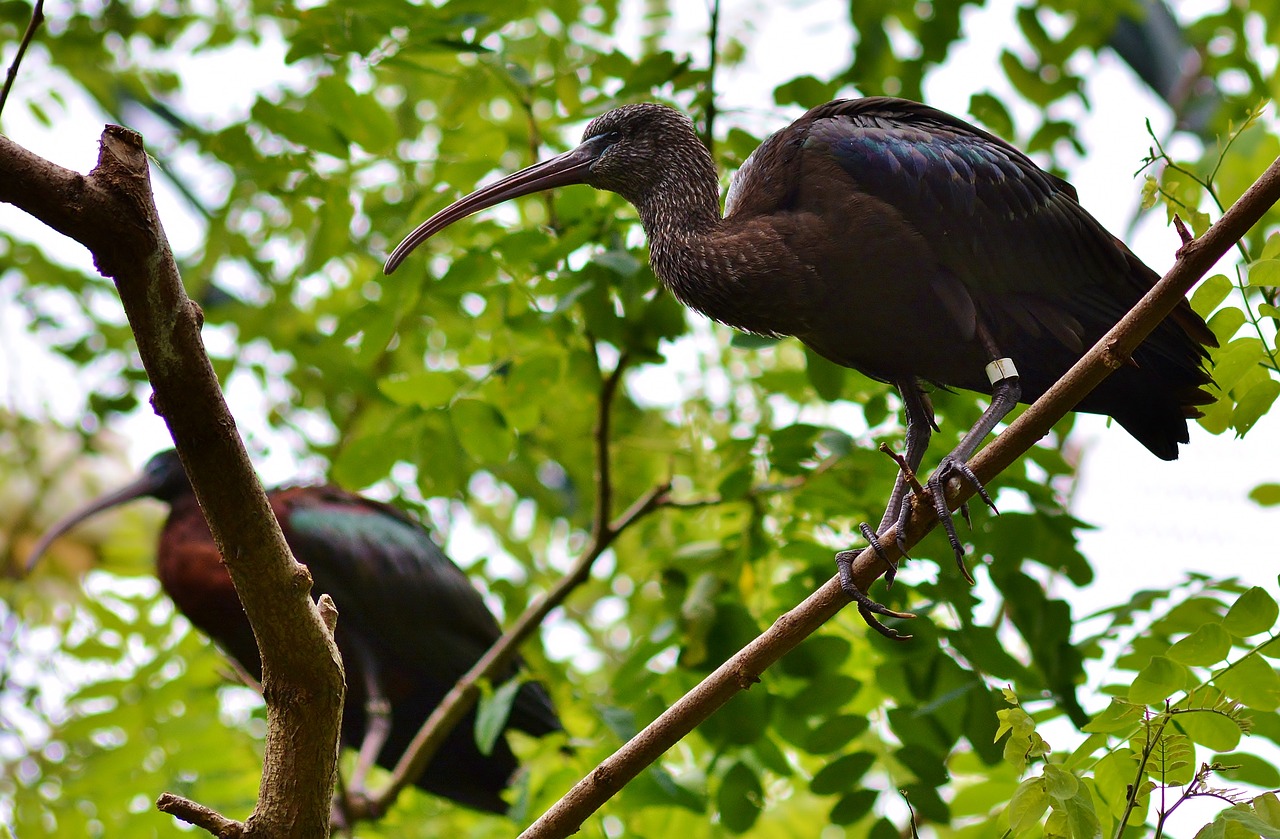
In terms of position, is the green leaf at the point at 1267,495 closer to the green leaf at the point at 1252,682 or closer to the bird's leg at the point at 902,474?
the bird's leg at the point at 902,474

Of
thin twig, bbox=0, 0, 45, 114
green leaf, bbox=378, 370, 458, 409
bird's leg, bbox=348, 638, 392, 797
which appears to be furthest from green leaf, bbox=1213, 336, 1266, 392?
bird's leg, bbox=348, 638, 392, 797

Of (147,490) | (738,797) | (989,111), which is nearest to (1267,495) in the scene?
(989,111)

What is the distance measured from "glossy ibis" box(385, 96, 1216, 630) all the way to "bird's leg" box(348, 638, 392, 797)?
8.26 ft

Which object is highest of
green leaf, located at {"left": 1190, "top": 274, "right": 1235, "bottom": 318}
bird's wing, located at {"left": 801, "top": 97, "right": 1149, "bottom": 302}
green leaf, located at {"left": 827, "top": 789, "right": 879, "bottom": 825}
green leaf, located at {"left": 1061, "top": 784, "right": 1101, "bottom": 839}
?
bird's wing, located at {"left": 801, "top": 97, "right": 1149, "bottom": 302}

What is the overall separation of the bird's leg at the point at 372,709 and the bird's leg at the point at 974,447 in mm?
Result: 2918

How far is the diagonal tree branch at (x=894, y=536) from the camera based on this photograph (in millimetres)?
2080

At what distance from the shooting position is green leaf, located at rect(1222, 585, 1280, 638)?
7.09 ft

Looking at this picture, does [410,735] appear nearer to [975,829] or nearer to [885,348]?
[975,829]

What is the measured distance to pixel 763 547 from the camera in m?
3.61

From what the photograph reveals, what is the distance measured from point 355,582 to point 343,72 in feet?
7.17

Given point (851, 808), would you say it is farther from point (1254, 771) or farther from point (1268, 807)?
point (1268, 807)

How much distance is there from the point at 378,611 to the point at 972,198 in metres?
3.18

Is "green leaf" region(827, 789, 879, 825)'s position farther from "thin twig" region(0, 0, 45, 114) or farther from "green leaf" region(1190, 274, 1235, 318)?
"thin twig" region(0, 0, 45, 114)

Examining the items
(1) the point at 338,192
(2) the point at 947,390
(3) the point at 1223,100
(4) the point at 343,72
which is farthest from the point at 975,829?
(3) the point at 1223,100
